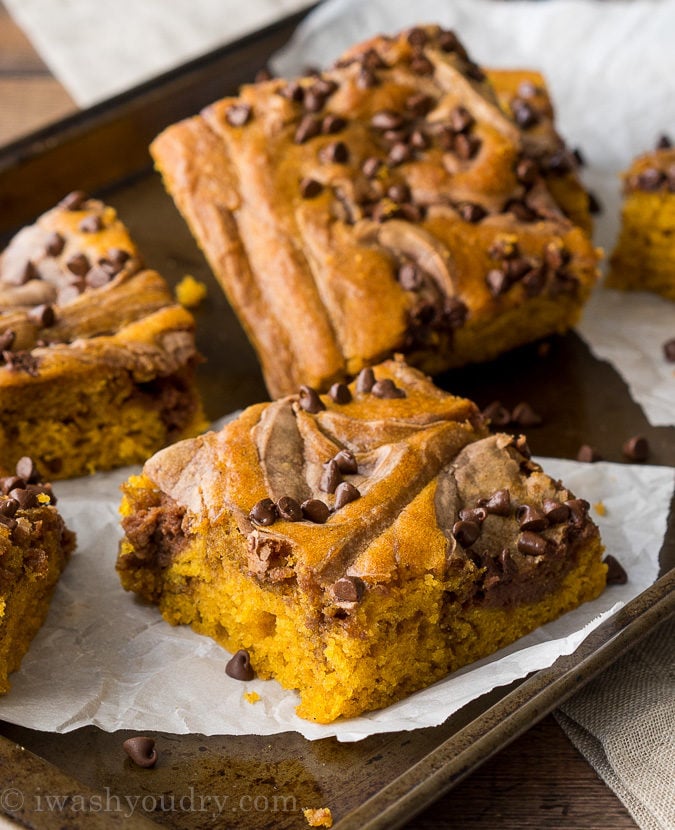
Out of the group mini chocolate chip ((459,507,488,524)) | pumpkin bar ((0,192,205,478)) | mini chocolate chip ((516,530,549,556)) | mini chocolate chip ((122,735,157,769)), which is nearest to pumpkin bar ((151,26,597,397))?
pumpkin bar ((0,192,205,478))

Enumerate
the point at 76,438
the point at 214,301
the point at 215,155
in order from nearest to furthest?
the point at 76,438
the point at 215,155
the point at 214,301

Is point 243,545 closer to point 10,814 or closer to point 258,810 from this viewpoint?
point 258,810

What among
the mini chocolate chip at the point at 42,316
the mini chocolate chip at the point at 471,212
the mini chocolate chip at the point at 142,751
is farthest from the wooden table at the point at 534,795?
the mini chocolate chip at the point at 42,316

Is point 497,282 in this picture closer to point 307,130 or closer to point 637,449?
point 637,449

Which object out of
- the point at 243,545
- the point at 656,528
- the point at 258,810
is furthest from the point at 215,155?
the point at 258,810

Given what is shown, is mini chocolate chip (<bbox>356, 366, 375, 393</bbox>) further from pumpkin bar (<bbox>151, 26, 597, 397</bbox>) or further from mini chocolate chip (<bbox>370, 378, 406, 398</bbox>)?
pumpkin bar (<bbox>151, 26, 597, 397</bbox>)

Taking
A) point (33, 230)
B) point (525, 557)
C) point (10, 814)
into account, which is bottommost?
point (525, 557)

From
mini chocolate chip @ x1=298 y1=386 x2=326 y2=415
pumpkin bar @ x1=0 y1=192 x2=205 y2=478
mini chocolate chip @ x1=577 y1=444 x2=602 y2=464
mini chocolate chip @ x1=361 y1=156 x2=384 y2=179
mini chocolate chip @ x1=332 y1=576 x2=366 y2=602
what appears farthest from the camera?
mini chocolate chip @ x1=361 y1=156 x2=384 y2=179
